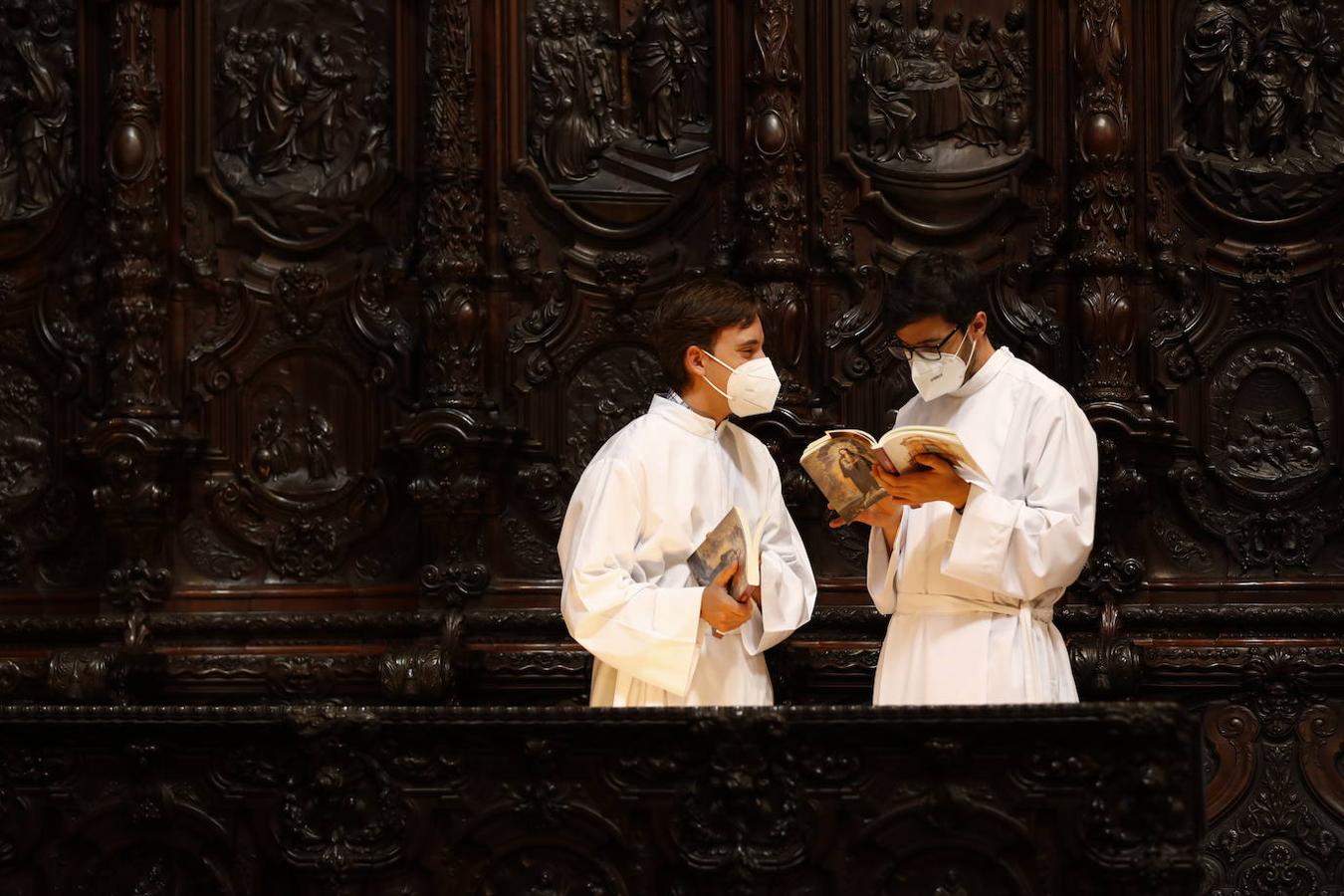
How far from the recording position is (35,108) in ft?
23.4

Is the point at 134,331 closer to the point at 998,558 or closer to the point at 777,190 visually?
the point at 777,190

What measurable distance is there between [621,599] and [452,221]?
9.08 feet

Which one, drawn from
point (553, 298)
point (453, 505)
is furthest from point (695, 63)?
point (453, 505)

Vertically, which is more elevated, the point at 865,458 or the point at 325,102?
the point at 325,102

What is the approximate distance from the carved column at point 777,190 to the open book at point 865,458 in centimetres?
218

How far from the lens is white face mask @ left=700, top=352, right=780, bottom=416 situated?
183 inches

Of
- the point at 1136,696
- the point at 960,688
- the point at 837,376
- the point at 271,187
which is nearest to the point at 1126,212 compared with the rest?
the point at 837,376

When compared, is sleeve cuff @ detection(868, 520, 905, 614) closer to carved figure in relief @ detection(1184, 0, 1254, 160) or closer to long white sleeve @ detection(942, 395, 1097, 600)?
long white sleeve @ detection(942, 395, 1097, 600)

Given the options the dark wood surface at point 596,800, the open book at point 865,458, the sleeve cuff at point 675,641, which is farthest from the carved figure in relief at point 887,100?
the dark wood surface at point 596,800

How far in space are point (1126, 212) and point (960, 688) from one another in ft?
9.30

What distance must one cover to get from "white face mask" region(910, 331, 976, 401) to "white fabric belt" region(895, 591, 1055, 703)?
0.55 meters

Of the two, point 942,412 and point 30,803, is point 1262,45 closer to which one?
point 942,412

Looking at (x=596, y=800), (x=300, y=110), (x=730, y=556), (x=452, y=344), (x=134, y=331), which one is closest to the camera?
(x=596, y=800)

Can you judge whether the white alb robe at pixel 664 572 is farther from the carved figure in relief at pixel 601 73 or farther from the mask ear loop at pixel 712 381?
the carved figure in relief at pixel 601 73
